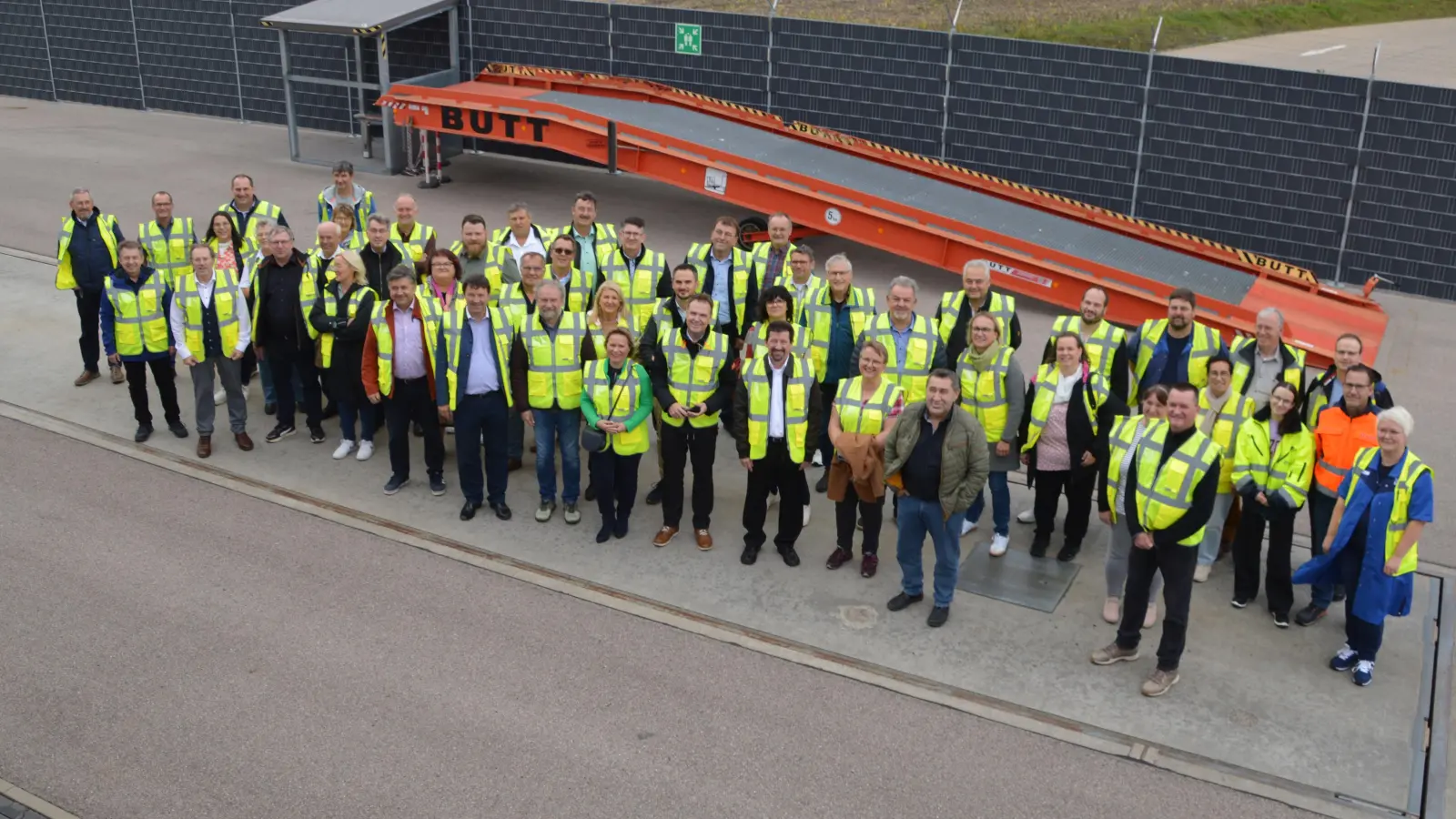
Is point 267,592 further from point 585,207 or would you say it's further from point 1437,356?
point 1437,356

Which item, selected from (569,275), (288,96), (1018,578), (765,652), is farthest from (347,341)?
(288,96)

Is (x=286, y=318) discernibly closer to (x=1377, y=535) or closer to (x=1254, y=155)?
(x=1377, y=535)

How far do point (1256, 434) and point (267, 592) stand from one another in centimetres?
611

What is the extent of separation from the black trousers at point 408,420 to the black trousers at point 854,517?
9.87ft

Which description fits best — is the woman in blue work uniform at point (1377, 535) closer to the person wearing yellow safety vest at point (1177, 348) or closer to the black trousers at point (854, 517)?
the person wearing yellow safety vest at point (1177, 348)

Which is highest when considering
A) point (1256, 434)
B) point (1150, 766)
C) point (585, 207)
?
point (585, 207)

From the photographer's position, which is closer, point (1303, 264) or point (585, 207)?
point (585, 207)

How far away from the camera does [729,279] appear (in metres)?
9.77

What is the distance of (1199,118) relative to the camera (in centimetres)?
1513

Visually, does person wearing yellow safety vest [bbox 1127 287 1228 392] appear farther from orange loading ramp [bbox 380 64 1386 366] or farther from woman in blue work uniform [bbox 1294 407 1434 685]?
orange loading ramp [bbox 380 64 1386 366]

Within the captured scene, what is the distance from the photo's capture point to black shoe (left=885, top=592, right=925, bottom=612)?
7.90 meters

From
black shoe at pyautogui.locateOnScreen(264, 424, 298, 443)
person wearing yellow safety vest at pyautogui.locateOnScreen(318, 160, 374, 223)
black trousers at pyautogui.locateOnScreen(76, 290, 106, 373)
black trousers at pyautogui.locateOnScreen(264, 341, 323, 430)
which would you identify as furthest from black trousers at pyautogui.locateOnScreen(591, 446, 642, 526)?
black trousers at pyautogui.locateOnScreen(76, 290, 106, 373)

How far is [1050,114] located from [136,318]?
11.0 metres

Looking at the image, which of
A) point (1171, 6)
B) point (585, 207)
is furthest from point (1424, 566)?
point (1171, 6)
